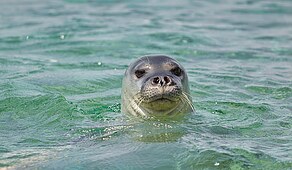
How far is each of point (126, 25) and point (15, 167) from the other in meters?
7.83

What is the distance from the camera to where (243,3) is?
52.8ft

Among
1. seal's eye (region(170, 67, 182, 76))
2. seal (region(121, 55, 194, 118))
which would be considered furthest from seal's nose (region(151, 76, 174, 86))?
seal's eye (region(170, 67, 182, 76))

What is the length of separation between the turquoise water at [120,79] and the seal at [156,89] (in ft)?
0.38

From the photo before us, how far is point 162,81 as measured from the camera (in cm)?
572

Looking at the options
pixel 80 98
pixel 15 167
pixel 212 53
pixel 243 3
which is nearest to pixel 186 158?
pixel 15 167

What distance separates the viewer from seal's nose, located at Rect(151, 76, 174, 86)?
5.71 meters

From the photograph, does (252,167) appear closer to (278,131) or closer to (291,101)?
(278,131)

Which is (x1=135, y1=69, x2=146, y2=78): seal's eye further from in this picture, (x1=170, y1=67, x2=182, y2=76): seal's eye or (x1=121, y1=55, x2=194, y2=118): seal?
(x1=170, y1=67, x2=182, y2=76): seal's eye

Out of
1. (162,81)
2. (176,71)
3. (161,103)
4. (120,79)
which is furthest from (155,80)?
(120,79)

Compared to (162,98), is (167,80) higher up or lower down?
higher up

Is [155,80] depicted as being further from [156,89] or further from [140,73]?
[140,73]

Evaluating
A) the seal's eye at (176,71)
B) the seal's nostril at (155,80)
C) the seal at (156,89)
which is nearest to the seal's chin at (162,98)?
the seal at (156,89)

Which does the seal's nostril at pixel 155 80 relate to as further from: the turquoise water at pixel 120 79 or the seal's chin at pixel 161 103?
the turquoise water at pixel 120 79

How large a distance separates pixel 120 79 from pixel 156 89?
8.80 ft
